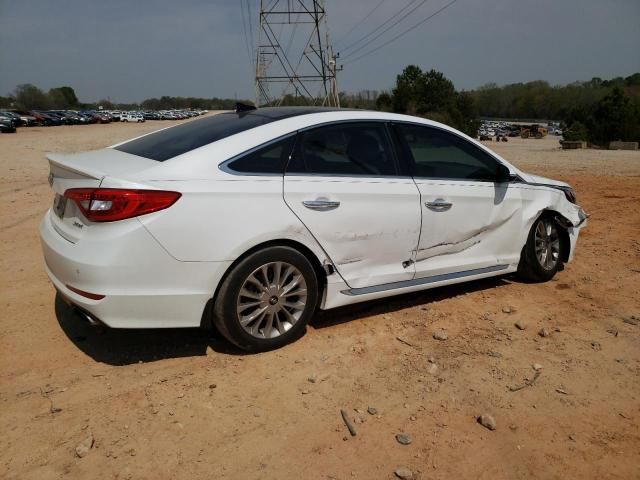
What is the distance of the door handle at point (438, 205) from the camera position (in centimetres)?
415

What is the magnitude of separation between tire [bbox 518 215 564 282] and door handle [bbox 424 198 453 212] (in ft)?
3.82

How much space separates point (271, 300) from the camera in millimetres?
3531

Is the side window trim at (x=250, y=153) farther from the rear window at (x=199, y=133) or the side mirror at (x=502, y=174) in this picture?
the side mirror at (x=502, y=174)

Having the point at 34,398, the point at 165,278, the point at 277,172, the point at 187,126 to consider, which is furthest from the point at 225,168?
the point at 34,398

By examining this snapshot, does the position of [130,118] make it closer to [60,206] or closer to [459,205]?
[60,206]

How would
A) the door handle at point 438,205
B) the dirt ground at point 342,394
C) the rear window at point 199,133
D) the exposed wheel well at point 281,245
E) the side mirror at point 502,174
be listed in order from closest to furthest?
the dirt ground at point 342,394, the exposed wheel well at point 281,245, the rear window at point 199,133, the door handle at point 438,205, the side mirror at point 502,174

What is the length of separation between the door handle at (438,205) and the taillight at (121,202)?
75.9 inches

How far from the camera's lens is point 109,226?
10.1ft

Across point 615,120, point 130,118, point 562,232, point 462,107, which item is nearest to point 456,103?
point 462,107

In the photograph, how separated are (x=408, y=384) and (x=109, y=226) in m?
1.99

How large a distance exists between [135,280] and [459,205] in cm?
253

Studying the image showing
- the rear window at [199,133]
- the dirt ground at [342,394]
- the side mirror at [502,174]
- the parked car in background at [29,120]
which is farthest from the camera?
the parked car in background at [29,120]

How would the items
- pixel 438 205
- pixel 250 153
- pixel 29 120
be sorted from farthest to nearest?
pixel 29 120, pixel 438 205, pixel 250 153

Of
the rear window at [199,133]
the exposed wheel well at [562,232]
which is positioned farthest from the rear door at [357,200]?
the exposed wheel well at [562,232]
